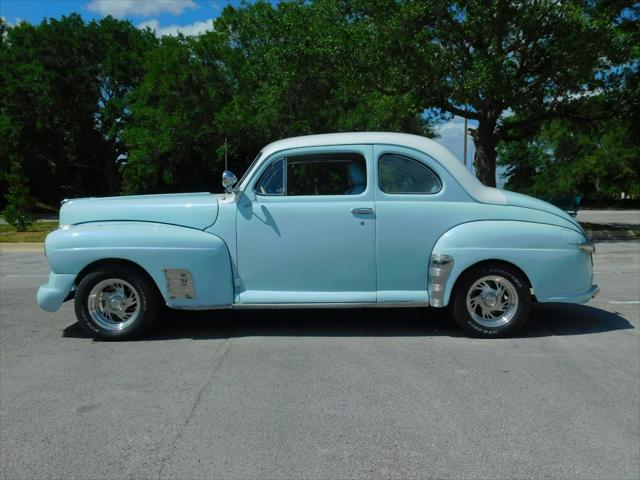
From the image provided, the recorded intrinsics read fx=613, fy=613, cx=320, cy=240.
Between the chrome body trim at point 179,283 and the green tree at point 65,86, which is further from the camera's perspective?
the green tree at point 65,86

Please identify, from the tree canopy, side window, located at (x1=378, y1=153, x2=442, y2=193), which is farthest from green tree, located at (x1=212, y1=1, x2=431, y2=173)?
side window, located at (x1=378, y1=153, x2=442, y2=193)

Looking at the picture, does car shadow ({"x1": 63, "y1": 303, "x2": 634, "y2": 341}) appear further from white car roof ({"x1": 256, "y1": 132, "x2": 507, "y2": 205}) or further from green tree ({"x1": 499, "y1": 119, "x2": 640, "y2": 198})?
green tree ({"x1": 499, "y1": 119, "x2": 640, "y2": 198})

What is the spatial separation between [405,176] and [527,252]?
Answer: 1.34 metres

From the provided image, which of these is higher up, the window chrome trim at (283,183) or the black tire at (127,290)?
the window chrome trim at (283,183)

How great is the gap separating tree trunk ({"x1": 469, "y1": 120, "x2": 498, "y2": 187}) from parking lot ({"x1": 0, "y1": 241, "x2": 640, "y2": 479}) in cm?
1379

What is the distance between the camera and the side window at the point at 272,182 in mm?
5809

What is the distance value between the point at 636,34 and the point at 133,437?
61.3ft

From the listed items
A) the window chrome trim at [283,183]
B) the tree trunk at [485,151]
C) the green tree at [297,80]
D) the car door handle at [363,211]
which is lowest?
the car door handle at [363,211]

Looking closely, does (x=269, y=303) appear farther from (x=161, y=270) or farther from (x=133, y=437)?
(x=133, y=437)

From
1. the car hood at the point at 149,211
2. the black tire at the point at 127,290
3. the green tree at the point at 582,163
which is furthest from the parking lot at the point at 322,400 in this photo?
the green tree at the point at 582,163

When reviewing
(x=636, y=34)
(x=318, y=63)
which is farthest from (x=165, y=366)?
(x=636, y=34)

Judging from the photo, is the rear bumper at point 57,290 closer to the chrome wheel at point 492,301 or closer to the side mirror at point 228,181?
the side mirror at point 228,181

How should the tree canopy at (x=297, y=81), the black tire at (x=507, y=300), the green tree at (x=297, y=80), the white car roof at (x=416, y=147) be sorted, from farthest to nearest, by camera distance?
1. the green tree at (x=297, y=80)
2. the tree canopy at (x=297, y=81)
3. the white car roof at (x=416, y=147)
4. the black tire at (x=507, y=300)

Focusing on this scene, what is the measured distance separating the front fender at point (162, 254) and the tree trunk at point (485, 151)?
15553 mm
